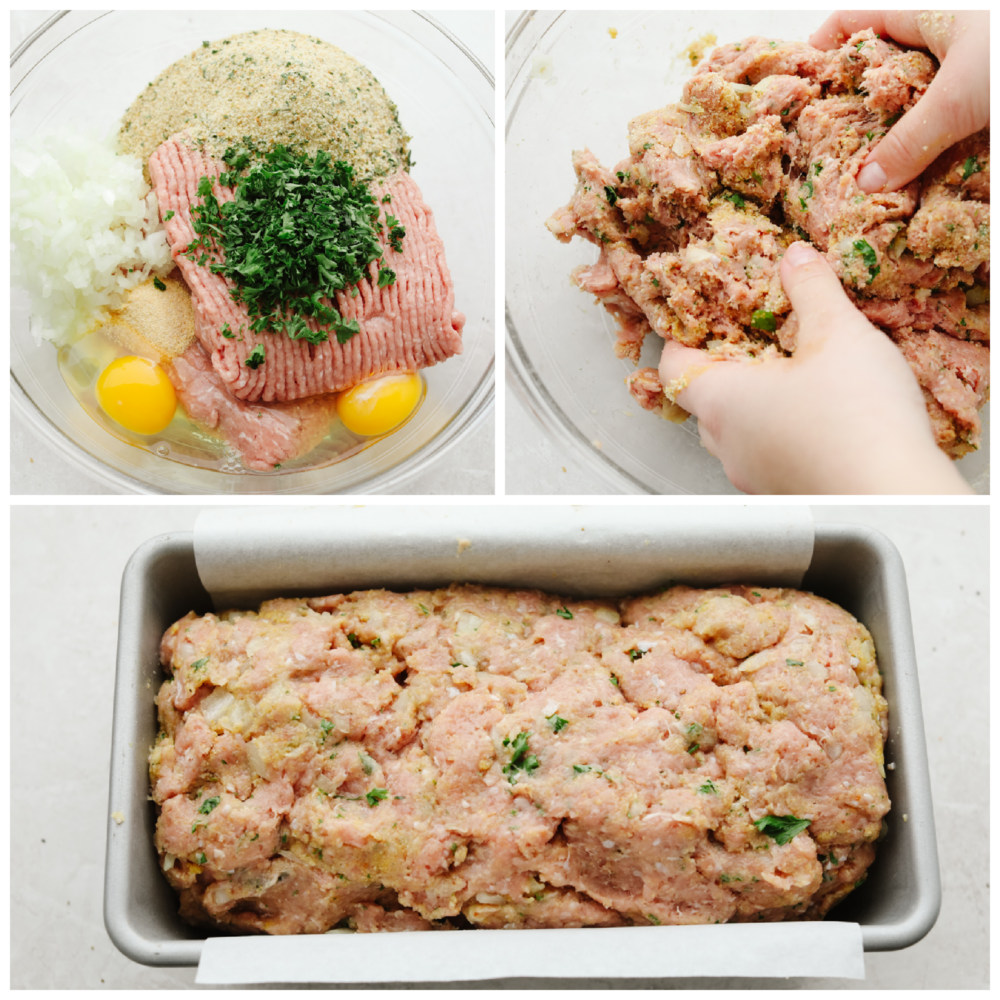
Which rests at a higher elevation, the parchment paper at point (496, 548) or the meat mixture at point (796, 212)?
the meat mixture at point (796, 212)

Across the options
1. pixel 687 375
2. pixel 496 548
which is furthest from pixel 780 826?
pixel 687 375

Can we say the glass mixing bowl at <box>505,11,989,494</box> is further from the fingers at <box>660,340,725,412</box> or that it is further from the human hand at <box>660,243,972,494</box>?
the human hand at <box>660,243,972,494</box>

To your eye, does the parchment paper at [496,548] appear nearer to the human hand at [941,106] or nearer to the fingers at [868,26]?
the human hand at [941,106]

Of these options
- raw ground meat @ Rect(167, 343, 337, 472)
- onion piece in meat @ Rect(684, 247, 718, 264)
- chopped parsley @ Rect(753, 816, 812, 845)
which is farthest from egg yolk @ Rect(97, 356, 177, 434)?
chopped parsley @ Rect(753, 816, 812, 845)

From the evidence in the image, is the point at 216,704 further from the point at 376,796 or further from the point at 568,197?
the point at 568,197

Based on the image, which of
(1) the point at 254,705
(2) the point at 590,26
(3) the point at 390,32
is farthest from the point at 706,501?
(3) the point at 390,32

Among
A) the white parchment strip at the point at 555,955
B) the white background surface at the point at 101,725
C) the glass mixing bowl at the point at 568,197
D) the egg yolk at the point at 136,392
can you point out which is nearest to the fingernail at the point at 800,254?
the glass mixing bowl at the point at 568,197
